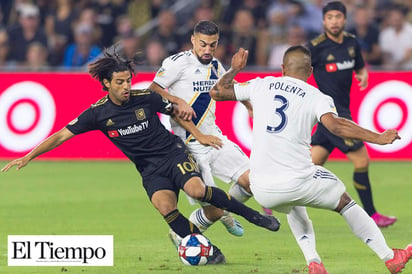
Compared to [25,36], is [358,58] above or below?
above

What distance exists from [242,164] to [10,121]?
26.2ft

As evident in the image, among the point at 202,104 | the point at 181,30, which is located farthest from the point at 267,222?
the point at 181,30

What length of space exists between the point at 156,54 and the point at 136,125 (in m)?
9.44

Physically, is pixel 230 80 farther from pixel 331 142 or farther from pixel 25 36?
pixel 25 36

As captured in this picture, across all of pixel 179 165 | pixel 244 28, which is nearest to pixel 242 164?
pixel 179 165

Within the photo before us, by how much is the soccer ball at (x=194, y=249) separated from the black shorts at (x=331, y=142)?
3.03 meters

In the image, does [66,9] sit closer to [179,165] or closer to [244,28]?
[244,28]

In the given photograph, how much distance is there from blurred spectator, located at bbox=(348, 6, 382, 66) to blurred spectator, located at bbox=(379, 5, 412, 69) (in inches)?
7.8

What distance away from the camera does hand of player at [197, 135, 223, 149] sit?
367 inches

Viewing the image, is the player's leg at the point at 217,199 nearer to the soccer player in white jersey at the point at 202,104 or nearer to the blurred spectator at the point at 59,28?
the soccer player in white jersey at the point at 202,104

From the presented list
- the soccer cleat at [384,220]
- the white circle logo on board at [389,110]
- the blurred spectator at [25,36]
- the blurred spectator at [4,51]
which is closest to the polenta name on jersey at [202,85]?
the soccer cleat at [384,220]

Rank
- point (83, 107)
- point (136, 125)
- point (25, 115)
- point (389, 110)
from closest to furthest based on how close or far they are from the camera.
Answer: point (136, 125) < point (389, 110) < point (25, 115) < point (83, 107)

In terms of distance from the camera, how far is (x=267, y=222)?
29.3 ft

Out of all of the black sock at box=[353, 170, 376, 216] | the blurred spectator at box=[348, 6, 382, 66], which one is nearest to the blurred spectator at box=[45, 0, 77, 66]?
the blurred spectator at box=[348, 6, 382, 66]
